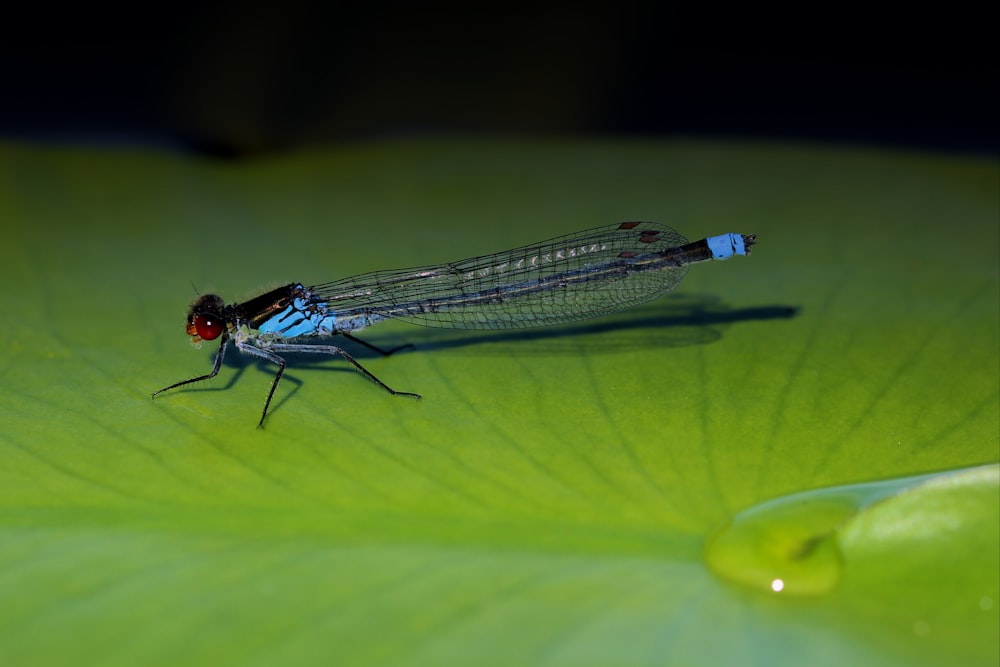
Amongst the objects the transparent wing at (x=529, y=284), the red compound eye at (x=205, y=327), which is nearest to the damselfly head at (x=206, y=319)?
the red compound eye at (x=205, y=327)

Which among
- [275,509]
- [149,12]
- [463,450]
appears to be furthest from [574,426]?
[149,12]

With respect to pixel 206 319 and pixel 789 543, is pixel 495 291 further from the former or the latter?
pixel 789 543

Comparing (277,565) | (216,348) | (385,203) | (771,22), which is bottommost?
(277,565)

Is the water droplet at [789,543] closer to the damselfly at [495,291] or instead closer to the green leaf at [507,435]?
the green leaf at [507,435]

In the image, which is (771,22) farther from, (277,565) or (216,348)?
(277,565)

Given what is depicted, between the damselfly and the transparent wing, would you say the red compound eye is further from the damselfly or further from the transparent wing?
the transparent wing

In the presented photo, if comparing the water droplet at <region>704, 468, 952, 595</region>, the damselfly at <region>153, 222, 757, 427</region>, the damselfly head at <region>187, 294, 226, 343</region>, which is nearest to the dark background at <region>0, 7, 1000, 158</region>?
the damselfly at <region>153, 222, 757, 427</region>
